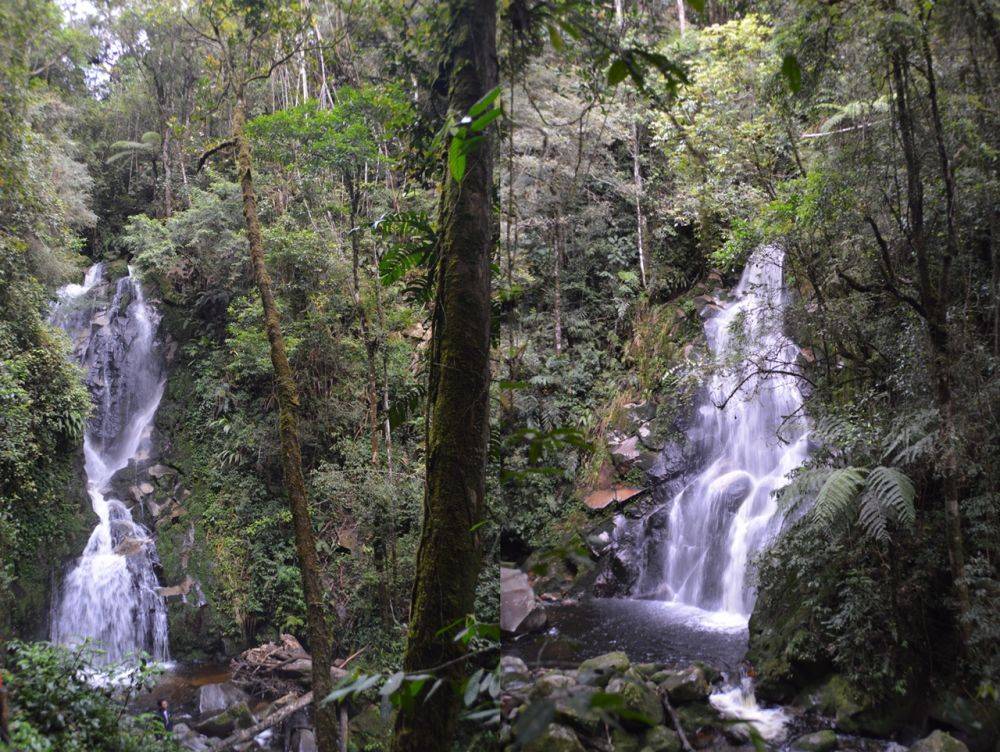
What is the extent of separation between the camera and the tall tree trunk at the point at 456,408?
895mm

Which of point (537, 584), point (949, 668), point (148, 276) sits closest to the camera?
point (949, 668)

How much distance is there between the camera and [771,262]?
0.99 m

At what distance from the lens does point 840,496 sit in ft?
2.80

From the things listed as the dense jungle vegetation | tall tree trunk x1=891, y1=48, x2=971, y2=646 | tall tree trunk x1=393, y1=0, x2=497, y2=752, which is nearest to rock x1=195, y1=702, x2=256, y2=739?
the dense jungle vegetation

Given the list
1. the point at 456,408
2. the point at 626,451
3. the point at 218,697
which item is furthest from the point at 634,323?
the point at 218,697

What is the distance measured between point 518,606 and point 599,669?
15 centimetres

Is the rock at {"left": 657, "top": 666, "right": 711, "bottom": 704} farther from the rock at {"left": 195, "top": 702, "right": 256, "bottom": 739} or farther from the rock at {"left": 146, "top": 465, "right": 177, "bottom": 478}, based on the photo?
the rock at {"left": 146, "top": 465, "right": 177, "bottom": 478}

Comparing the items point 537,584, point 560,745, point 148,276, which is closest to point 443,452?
point 537,584

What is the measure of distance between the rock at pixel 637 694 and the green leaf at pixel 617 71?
2.64ft

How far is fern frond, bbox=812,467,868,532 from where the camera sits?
0.86m

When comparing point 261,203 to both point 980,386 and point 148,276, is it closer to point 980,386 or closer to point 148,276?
point 148,276

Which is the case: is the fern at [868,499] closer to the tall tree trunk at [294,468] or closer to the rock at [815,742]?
the rock at [815,742]

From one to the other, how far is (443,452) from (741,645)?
0.51 meters

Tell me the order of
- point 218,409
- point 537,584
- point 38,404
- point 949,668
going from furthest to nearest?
point 218,409 < point 38,404 < point 537,584 < point 949,668
